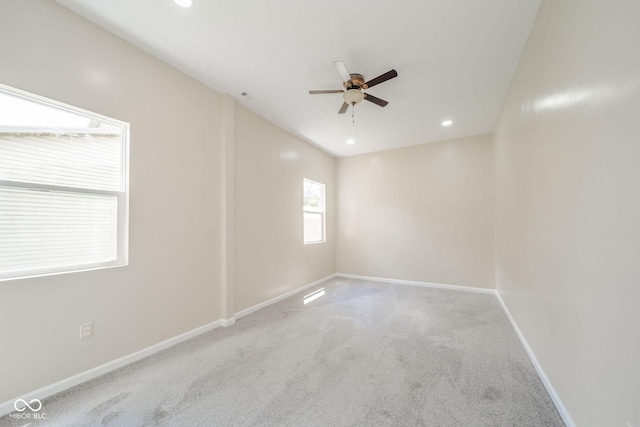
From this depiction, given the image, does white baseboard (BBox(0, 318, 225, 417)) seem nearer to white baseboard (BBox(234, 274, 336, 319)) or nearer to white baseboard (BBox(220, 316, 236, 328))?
white baseboard (BBox(220, 316, 236, 328))

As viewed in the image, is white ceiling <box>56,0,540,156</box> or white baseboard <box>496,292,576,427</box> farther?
white ceiling <box>56,0,540,156</box>

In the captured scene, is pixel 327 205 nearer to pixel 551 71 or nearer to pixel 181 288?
pixel 181 288

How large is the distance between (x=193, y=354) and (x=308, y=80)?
2943 mm

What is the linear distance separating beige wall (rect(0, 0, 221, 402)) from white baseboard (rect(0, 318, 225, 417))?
4cm

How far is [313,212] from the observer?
5090mm

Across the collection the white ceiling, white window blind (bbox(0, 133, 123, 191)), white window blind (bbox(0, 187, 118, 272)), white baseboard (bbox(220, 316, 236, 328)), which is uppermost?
the white ceiling

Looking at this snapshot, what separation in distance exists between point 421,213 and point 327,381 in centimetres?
370

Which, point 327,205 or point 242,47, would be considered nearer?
point 242,47

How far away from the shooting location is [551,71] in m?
1.66

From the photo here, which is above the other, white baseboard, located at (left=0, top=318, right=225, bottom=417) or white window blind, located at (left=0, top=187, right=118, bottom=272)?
white window blind, located at (left=0, top=187, right=118, bottom=272)

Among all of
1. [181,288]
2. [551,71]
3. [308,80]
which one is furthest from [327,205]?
[551,71]

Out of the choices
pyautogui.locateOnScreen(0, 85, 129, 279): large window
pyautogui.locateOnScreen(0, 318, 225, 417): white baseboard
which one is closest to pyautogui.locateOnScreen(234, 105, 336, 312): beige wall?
pyautogui.locateOnScreen(0, 318, 225, 417): white baseboard

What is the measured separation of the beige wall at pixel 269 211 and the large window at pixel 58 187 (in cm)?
130

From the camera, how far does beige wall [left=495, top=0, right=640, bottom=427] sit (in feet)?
3.12
